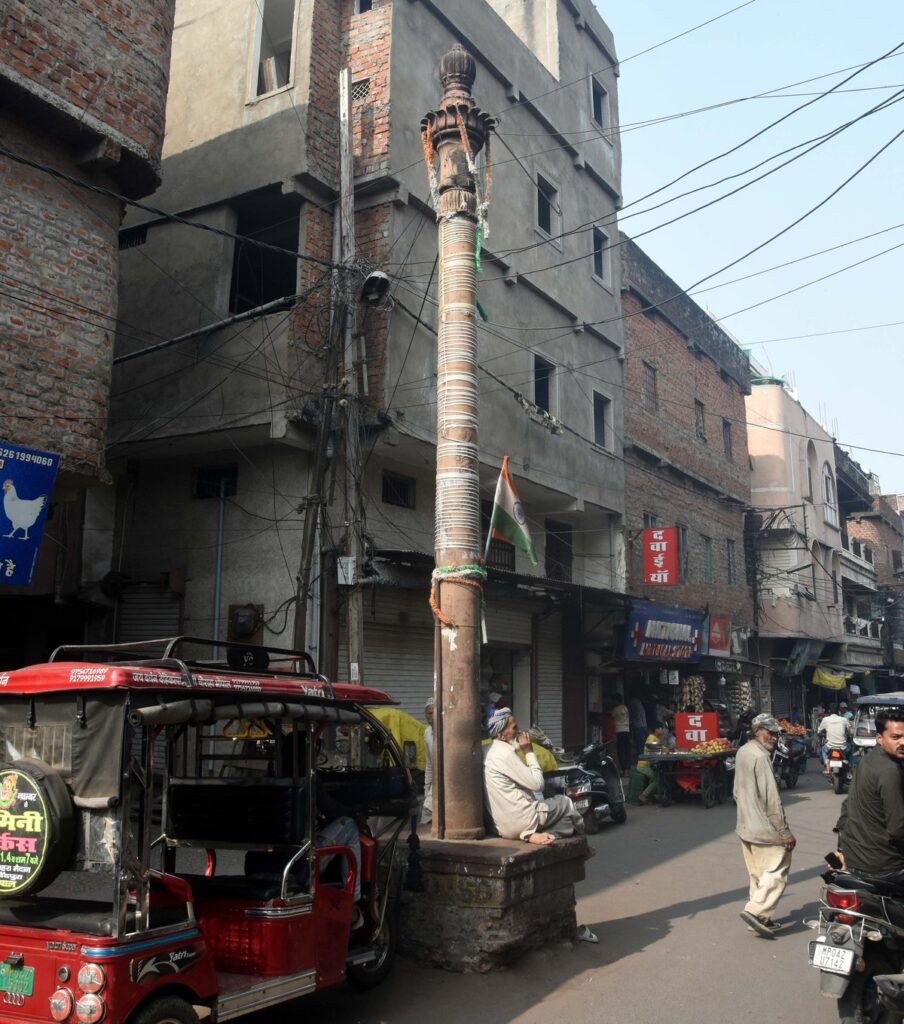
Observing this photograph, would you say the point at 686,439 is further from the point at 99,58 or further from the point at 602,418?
the point at 99,58

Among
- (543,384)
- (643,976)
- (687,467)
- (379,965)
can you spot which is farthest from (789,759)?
(379,965)

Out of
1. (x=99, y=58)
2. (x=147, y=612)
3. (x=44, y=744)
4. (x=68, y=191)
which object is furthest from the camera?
(x=147, y=612)

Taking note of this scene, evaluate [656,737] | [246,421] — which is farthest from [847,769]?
[246,421]

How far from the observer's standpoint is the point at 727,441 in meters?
28.1

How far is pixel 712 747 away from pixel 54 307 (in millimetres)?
12312

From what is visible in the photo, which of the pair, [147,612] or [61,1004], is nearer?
[61,1004]

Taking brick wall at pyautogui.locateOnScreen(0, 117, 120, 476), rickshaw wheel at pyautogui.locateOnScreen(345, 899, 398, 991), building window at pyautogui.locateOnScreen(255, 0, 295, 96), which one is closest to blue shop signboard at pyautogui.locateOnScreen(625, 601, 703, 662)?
building window at pyautogui.locateOnScreen(255, 0, 295, 96)

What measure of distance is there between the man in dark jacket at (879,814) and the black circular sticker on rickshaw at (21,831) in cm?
426

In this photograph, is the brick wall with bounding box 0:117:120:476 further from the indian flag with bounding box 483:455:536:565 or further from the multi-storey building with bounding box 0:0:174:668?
the indian flag with bounding box 483:455:536:565

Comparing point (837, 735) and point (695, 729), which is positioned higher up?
point (695, 729)

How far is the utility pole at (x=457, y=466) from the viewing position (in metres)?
7.06

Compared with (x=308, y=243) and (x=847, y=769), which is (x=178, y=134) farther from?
(x=847, y=769)

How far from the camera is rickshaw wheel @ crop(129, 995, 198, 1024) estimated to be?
160 inches

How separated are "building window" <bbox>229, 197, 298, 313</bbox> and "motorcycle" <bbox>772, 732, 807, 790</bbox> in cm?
1240
